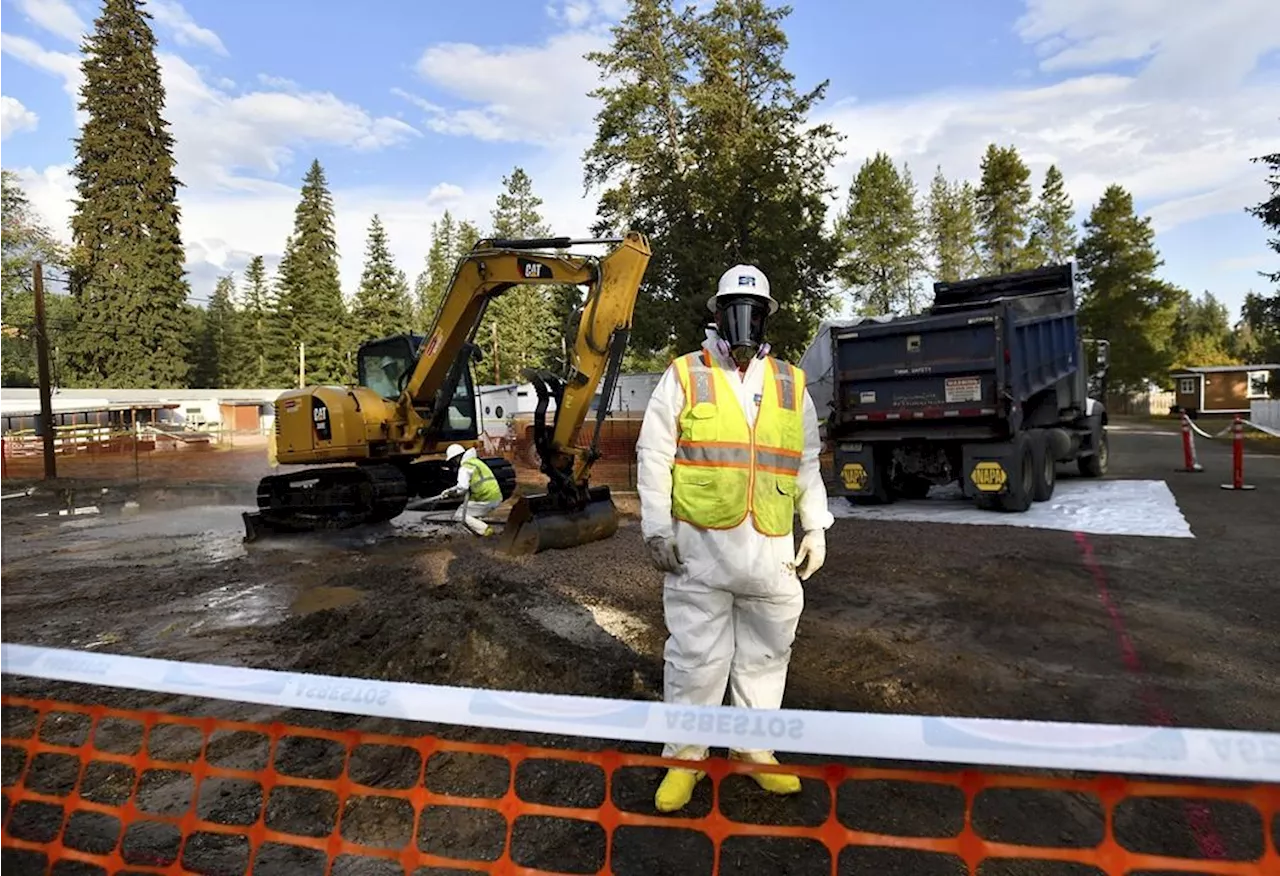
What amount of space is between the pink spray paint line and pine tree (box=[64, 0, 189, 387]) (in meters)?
48.0

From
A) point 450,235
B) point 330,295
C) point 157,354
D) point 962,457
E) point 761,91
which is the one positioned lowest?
point 962,457

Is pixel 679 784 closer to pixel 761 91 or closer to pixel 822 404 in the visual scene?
pixel 822 404

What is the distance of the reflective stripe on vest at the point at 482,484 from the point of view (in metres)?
9.16

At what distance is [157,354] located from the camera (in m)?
42.2

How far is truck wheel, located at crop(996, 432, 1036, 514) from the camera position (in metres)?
8.98

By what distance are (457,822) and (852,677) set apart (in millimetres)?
2362

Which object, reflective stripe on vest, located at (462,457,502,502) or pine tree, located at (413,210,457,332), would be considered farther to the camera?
pine tree, located at (413,210,457,332)

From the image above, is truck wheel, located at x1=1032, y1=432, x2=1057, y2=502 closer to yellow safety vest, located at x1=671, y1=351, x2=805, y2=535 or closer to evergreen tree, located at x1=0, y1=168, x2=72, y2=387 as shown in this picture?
yellow safety vest, located at x1=671, y1=351, x2=805, y2=535

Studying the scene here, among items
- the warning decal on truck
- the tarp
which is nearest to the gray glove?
the warning decal on truck

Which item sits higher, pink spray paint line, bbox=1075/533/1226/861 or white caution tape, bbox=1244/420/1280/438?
white caution tape, bbox=1244/420/1280/438

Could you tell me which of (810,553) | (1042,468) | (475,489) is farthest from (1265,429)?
(810,553)

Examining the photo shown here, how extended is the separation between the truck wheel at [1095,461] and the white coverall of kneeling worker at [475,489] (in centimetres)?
1016

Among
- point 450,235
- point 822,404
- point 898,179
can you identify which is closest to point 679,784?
point 822,404

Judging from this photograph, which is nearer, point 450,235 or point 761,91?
point 761,91
